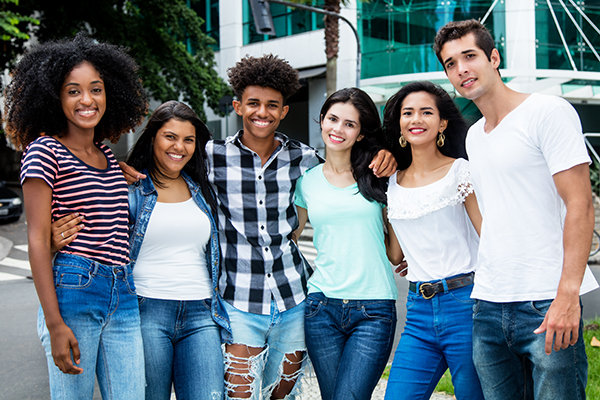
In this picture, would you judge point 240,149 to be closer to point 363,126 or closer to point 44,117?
Answer: point 363,126

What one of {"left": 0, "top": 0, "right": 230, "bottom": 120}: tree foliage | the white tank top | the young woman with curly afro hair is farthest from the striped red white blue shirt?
{"left": 0, "top": 0, "right": 230, "bottom": 120}: tree foliage

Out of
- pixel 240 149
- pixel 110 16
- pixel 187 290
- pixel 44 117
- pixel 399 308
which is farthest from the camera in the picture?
pixel 110 16

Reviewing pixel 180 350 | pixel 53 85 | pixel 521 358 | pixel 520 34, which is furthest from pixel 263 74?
pixel 520 34

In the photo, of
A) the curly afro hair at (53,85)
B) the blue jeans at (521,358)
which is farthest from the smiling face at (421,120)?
the curly afro hair at (53,85)

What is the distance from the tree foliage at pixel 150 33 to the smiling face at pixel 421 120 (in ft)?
43.2

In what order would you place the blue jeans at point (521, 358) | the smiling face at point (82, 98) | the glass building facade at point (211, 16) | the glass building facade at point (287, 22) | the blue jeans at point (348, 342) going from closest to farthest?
the blue jeans at point (521, 358) < the smiling face at point (82, 98) < the blue jeans at point (348, 342) < the glass building facade at point (287, 22) < the glass building facade at point (211, 16)

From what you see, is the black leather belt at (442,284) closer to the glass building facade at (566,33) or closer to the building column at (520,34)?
the building column at (520,34)

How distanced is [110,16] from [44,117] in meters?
14.7

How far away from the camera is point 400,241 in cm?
299

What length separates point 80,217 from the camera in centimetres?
249

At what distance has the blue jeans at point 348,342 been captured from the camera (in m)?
2.93

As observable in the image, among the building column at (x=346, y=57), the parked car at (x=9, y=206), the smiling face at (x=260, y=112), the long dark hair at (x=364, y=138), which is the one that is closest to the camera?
the long dark hair at (x=364, y=138)

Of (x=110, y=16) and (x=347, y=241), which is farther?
(x=110, y=16)

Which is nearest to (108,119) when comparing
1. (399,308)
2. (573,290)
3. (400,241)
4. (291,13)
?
(400,241)
